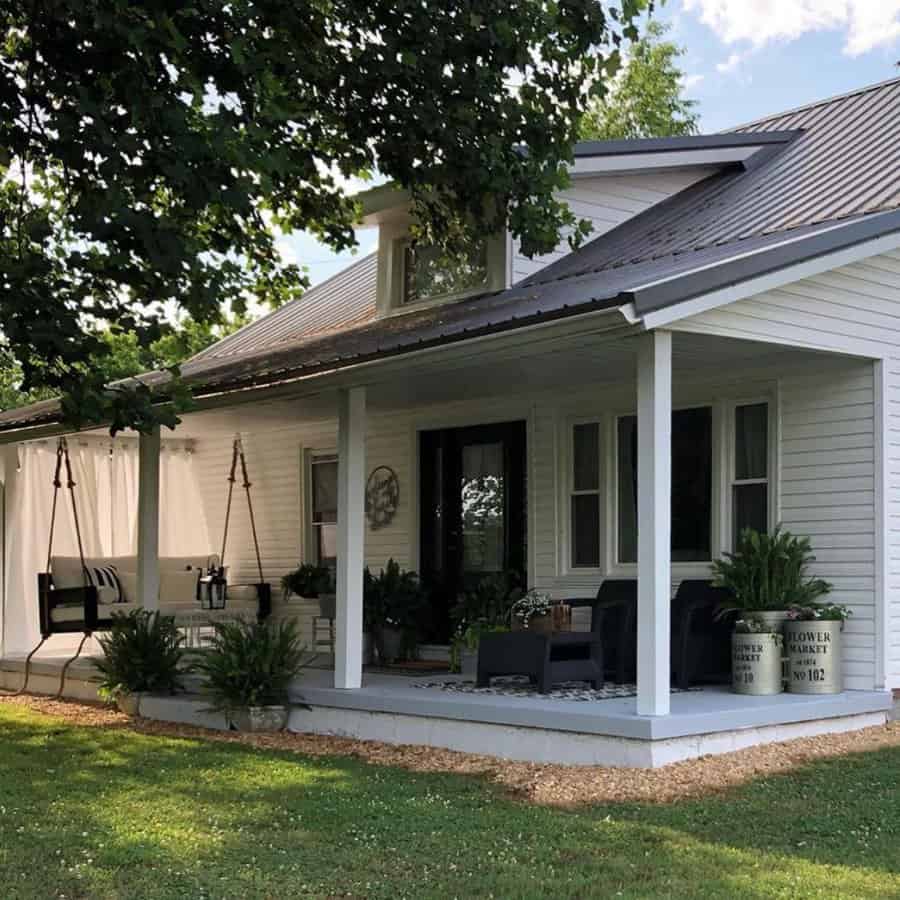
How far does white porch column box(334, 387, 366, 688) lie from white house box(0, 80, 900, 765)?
0.08 ft

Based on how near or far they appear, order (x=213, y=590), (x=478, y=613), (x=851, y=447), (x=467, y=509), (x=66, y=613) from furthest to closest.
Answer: (x=213, y=590) < (x=66, y=613) < (x=467, y=509) < (x=478, y=613) < (x=851, y=447)

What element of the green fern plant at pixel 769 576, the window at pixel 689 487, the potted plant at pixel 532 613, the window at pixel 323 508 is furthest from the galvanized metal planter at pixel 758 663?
the window at pixel 323 508

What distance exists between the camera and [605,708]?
7969mm

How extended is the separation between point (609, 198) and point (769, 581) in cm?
431

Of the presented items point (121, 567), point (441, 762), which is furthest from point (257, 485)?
point (441, 762)

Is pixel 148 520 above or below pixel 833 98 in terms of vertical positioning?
below

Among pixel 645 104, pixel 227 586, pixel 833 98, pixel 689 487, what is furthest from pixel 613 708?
pixel 645 104

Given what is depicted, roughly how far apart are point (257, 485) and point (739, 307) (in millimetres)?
8236

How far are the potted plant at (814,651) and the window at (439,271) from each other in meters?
4.26

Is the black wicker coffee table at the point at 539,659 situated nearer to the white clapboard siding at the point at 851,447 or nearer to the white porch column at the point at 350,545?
the white porch column at the point at 350,545

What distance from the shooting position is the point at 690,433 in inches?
416

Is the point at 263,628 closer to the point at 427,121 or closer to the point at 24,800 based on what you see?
the point at 24,800

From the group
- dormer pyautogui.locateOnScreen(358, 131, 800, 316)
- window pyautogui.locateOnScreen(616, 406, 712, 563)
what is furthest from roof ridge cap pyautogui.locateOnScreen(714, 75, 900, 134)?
window pyautogui.locateOnScreen(616, 406, 712, 563)

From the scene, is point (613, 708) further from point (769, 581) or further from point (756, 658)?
point (769, 581)
